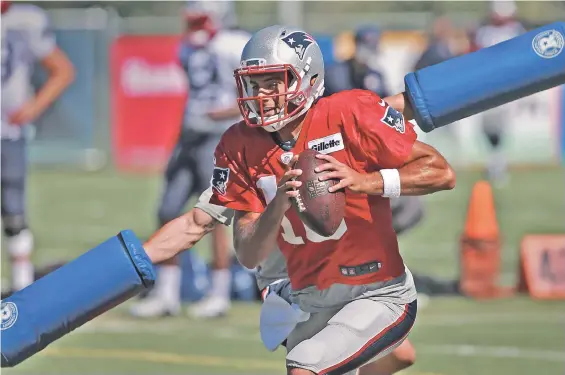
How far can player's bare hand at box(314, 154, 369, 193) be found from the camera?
418 cm

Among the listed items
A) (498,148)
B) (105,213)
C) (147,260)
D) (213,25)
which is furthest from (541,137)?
(147,260)

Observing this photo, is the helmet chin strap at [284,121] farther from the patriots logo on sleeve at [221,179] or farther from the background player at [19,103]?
the background player at [19,103]

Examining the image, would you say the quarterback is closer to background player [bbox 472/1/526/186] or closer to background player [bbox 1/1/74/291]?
background player [bbox 1/1/74/291]

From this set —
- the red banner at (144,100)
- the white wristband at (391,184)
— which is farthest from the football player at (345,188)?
the red banner at (144,100)

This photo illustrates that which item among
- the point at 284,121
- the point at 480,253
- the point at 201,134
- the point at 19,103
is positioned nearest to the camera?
the point at 284,121

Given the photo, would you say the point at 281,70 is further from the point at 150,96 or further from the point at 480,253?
the point at 150,96

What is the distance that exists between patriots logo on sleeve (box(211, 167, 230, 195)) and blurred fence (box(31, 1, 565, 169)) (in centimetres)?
1251

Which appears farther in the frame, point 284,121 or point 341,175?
point 284,121

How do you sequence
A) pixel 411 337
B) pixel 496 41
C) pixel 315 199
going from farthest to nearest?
pixel 496 41, pixel 411 337, pixel 315 199

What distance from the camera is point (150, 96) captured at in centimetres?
1741

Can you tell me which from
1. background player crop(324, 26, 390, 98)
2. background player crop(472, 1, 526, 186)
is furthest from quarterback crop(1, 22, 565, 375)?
background player crop(472, 1, 526, 186)

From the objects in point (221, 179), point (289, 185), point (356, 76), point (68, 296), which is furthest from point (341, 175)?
point (356, 76)

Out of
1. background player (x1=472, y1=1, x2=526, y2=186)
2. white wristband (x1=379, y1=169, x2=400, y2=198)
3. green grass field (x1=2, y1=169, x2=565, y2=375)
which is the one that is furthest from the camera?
background player (x1=472, y1=1, x2=526, y2=186)

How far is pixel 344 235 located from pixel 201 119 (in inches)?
161
